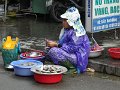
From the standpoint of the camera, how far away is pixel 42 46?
8.66m

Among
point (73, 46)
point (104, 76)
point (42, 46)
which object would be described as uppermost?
point (73, 46)

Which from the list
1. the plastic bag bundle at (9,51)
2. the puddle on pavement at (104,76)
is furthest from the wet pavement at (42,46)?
the plastic bag bundle at (9,51)

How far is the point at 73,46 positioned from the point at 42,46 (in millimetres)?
2169

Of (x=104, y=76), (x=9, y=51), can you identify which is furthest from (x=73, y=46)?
(x=9, y=51)

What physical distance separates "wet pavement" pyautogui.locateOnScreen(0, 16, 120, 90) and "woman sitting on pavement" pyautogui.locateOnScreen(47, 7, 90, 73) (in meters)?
Result: 0.28

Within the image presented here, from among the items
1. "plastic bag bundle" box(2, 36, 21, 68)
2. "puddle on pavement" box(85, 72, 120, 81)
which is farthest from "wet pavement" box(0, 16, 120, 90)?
"plastic bag bundle" box(2, 36, 21, 68)

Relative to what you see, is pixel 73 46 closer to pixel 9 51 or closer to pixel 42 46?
pixel 9 51

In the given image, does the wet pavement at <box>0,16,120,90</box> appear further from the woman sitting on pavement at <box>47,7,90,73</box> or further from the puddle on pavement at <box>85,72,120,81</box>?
the woman sitting on pavement at <box>47,7,90,73</box>

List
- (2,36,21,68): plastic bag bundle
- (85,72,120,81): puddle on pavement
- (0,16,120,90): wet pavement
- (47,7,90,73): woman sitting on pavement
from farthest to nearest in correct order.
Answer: (2,36,21,68): plastic bag bundle < (47,7,90,73): woman sitting on pavement < (85,72,120,81): puddle on pavement < (0,16,120,90): wet pavement

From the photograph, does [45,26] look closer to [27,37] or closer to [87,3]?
[27,37]

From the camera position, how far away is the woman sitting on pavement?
6.58 metres

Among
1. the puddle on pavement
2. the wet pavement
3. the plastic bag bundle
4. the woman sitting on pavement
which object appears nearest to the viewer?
the wet pavement

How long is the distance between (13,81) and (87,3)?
2777mm

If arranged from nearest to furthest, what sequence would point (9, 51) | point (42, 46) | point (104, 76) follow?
point (104, 76) → point (9, 51) → point (42, 46)
